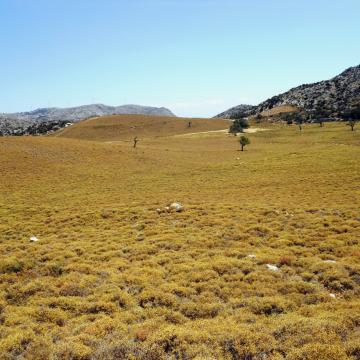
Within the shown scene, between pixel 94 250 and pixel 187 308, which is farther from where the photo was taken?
pixel 94 250

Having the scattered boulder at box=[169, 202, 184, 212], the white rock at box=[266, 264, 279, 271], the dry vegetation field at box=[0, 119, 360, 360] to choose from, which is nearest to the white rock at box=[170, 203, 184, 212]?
the scattered boulder at box=[169, 202, 184, 212]

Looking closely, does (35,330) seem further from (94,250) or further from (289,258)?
(289,258)

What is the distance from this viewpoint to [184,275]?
17.6m

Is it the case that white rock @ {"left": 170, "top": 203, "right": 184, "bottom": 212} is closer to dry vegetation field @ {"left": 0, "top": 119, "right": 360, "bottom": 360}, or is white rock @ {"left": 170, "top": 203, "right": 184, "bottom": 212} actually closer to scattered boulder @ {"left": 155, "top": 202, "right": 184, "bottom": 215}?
scattered boulder @ {"left": 155, "top": 202, "right": 184, "bottom": 215}

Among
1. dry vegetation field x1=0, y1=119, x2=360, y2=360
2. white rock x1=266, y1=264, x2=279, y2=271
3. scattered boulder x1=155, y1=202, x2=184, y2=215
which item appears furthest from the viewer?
scattered boulder x1=155, y1=202, x2=184, y2=215

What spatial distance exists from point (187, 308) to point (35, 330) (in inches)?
232

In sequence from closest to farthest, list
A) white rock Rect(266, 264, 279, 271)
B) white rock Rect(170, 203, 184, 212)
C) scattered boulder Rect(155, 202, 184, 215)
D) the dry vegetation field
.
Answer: the dry vegetation field < white rock Rect(266, 264, 279, 271) < scattered boulder Rect(155, 202, 184, 215) < white rock Rect(170, 203, 184, 212)

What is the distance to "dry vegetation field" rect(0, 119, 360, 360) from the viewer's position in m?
11.7

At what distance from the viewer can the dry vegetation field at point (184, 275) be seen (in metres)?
11.7

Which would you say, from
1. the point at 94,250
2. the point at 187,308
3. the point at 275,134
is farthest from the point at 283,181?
the point at 275,134

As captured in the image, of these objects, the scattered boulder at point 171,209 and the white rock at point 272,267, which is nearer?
the white rock at point 272,267

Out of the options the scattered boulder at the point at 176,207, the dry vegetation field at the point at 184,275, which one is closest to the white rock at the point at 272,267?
the dry vegetation field at the point at 184,275

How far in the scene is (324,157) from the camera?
233ft

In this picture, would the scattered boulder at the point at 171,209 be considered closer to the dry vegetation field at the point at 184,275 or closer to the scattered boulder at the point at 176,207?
Answer: the scattered boulder at the point at 176,207
